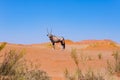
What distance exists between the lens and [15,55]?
35.4ft

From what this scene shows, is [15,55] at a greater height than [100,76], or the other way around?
[15,55]

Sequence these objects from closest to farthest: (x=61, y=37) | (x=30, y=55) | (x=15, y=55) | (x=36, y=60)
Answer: (x=15, y=55) < (x=36, y=60) < (x=30, y=55) < (x=61, y=37)

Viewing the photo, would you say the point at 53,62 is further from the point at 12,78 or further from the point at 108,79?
the point at 12,78

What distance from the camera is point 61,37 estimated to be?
36656 mm

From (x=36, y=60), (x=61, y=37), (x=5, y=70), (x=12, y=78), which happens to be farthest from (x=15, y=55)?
(x=61, y=37)

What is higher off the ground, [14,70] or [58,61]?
[58,61]

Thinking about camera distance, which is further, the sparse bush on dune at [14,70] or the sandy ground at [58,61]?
the sandy ground at [58,61]

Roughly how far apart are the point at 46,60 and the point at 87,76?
1045cm

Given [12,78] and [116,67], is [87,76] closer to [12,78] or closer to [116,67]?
[12,78]

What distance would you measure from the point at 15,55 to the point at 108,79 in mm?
2860

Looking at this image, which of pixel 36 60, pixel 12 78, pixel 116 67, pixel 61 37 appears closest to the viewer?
pixel 12 78

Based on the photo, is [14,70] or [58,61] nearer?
[14,70]

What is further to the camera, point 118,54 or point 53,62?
point 53,62

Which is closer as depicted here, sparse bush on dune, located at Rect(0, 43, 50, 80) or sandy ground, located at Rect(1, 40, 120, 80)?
sparse bush on dune, located at Rect(0, 43, 50, 80)
